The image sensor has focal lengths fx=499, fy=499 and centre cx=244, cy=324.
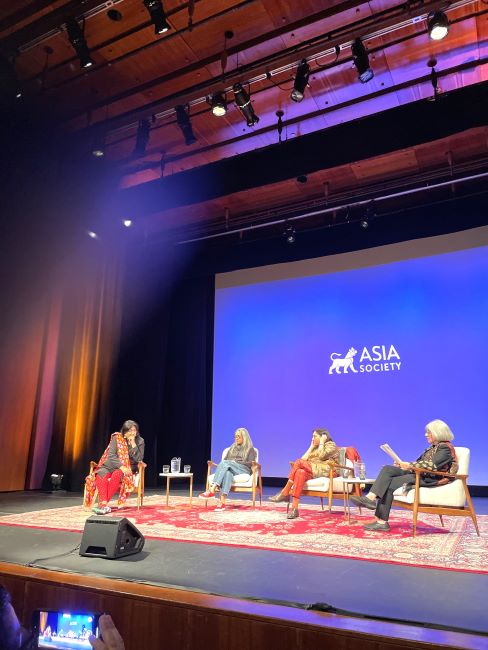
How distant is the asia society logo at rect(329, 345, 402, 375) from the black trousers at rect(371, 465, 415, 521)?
3.00 meters

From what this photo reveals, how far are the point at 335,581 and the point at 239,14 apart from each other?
446 centimetres

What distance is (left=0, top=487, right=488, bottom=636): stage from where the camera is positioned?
6.63 ft

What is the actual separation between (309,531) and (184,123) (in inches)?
173

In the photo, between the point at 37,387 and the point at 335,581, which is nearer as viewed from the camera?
the point at 335,581

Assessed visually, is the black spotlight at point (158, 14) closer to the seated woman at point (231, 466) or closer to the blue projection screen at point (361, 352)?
the seated woman at point (231, 466)

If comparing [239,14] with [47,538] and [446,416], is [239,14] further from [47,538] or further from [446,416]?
[446,416]

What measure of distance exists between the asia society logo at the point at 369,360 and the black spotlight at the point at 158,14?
4695 mm

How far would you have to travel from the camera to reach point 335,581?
2436 millimetres

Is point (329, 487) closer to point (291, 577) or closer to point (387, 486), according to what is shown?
point (387, 486)

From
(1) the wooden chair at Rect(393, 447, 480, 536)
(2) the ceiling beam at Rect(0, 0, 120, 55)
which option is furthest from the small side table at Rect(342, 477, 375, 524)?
(2) the ceiling beam at Rect(0, 0, 120, 55)

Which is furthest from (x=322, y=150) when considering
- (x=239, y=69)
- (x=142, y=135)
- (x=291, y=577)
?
(x=291, y=577)

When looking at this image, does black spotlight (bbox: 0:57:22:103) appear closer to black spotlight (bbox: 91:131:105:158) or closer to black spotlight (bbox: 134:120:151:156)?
black spotlight (bbox: 91:131:105:158)

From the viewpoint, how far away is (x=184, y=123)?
559cm

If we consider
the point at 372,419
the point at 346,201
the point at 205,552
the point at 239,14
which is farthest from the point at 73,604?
the point at 346,201
